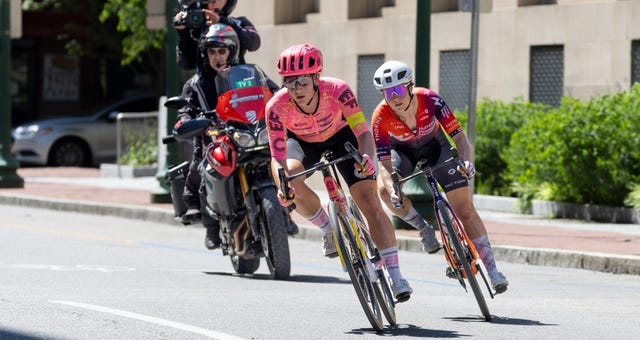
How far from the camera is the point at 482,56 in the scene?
22.9m

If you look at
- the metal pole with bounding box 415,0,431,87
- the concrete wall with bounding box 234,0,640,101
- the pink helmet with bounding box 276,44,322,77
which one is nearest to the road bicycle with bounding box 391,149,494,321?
the pink helmet with bounding box 276,44,322,77

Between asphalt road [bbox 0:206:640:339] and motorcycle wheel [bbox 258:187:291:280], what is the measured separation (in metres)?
0.14

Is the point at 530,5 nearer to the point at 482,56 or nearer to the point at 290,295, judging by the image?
the point at 482,56

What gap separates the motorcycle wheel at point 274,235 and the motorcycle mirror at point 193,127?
0.76 meters

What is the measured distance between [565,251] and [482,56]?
8856 millimetres

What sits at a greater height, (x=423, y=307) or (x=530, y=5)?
(x=530, y=5)

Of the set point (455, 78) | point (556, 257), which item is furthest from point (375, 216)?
point (455, 78)

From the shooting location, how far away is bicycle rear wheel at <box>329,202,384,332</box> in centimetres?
896

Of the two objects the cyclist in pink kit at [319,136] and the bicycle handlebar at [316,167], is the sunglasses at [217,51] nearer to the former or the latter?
the cyclist in pink kit at [319,136]

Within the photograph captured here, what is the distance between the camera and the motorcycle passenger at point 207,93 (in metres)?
12.8

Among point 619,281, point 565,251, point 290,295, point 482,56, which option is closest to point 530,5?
point 482,56

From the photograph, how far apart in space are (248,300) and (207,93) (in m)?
2.77

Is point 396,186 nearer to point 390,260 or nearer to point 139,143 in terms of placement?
point 390,260

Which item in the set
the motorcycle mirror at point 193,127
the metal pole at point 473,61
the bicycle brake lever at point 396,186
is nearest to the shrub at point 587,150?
the metal pole at point 473,61
